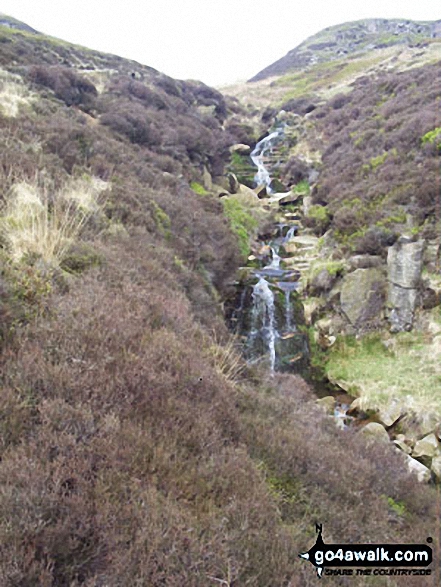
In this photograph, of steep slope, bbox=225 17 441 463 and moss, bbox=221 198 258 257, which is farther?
moss, bbox=221 198 258 257

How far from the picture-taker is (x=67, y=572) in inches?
82.4

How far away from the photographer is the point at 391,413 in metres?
10.1

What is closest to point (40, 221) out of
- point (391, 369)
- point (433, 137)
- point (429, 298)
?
point (391, 369)

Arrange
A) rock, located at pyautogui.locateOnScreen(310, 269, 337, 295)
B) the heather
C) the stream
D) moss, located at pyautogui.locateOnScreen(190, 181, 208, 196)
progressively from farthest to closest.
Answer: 1. moss, located at pyautogui.locateOnScreen(190, 181, 208, 196)
2. rock, located at pyautogui.locateOnScreen(310, 269, 337, 295)
3. the heather
4. the stream

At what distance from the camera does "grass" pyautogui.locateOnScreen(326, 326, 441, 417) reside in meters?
10.4

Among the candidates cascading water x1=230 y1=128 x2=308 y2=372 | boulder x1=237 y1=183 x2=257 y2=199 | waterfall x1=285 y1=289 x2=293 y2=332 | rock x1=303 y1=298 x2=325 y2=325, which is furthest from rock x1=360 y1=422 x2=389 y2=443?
boulder x1=237 y1=183 x2=257 y2=199

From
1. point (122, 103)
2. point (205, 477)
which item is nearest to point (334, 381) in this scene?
point (205, 477)

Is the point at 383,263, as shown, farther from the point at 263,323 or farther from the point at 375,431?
the point at 375,431

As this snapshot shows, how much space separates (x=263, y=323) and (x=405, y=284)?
496 centimetres

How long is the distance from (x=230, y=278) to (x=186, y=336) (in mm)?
9020

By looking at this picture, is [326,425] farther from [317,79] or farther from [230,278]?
[317,79]

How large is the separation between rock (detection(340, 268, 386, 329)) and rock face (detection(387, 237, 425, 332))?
356 mm

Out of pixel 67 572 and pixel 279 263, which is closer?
pixel 67 572

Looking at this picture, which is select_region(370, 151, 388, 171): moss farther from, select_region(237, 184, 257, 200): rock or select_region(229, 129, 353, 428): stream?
select_region(237, 184, 257, 200): rock
